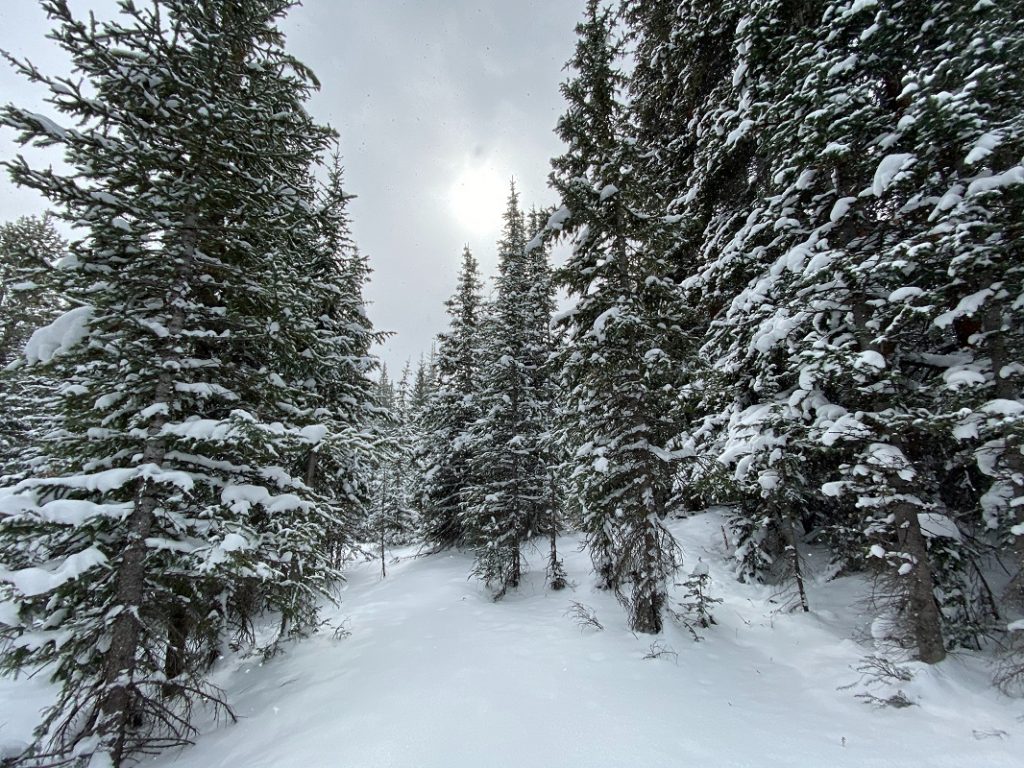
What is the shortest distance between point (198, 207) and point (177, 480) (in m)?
4.61

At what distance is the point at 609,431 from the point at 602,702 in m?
5.06

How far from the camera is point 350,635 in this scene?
32.2 feet

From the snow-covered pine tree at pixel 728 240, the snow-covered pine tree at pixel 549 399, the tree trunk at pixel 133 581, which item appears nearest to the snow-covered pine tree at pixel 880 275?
the snow-covered pine tree at pixel 728 240

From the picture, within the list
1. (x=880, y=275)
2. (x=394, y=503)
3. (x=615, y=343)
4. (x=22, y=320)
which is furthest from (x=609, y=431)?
(x=22, y=320)

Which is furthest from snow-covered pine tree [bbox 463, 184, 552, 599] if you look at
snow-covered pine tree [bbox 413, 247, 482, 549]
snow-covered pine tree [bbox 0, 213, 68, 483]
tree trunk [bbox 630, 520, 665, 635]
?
snow-covered pine tree [bbox 0, 213, 68, 483]

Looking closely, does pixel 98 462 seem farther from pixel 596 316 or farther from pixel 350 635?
pixel 596 316

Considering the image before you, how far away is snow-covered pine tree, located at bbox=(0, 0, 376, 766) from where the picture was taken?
514 centimetres

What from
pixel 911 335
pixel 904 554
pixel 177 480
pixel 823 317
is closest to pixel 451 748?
pixel 177 480

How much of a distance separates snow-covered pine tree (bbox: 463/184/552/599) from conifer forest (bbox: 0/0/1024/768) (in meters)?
3.07

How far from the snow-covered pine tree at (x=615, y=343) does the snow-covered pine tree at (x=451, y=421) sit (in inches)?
375

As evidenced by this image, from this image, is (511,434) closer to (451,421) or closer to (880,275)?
(451,421)

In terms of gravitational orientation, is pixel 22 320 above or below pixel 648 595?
above

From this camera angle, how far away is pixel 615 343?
9000mm

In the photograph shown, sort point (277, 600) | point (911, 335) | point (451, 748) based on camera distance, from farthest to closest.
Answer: point (911, 335) → point (277, 600) → point (451, 748)
